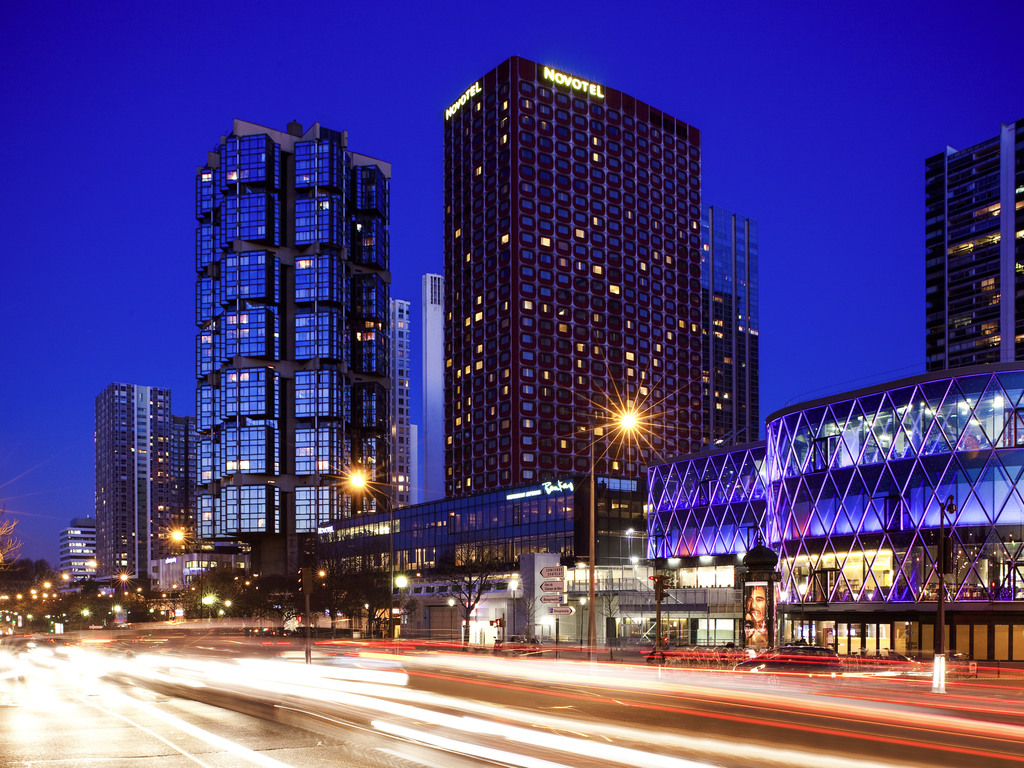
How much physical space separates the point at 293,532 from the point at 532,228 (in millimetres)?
68807

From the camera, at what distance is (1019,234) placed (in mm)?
178250

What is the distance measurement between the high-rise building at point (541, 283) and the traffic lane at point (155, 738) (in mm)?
150469

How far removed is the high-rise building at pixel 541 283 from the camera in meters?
182

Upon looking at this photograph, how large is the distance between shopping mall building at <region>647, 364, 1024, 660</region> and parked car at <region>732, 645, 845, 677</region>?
16.0 meters

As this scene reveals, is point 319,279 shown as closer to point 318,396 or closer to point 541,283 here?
point 318,396

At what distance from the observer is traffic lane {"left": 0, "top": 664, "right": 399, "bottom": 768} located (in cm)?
1733

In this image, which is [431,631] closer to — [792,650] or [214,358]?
[792,650]

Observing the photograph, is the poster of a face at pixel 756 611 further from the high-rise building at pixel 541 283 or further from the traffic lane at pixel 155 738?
the high-rise building at pixel 541 283

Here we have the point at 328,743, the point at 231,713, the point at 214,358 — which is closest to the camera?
the point at 328,743

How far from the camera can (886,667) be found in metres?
45.5

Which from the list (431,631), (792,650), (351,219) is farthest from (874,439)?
(351,219)

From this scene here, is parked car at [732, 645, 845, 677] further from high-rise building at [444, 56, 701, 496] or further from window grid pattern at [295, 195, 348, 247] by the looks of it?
window grid pattern at [295, 195, 348, 247]

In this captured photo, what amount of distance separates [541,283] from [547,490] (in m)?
86.5

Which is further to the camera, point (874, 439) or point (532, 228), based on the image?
point (532, 228)
